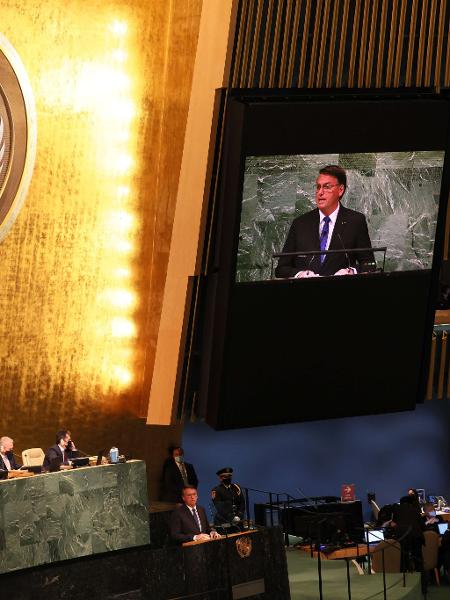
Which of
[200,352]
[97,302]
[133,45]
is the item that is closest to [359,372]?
[200,352]

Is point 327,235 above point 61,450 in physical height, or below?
above

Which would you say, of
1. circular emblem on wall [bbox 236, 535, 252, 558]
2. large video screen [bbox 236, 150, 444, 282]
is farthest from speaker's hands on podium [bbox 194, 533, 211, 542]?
large video screen [bbox 236, 150, 444, 282]

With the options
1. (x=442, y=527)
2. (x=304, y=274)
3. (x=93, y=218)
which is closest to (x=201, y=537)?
(x=304, y=274)

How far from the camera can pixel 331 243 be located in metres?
12.4

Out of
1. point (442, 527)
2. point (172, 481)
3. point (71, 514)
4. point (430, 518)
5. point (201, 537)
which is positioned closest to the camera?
point (71, 514)

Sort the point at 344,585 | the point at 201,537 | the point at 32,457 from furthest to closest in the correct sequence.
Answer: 1. the point at 344,585
2. the point at 32,457
3. the point at 201,537

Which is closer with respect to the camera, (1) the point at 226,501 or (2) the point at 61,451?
(2) the point at 61,451

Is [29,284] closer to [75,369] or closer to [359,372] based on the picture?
[75,369]

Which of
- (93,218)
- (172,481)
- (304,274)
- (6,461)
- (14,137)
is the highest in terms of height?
(14,137)

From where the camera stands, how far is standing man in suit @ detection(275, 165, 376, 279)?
12.2 m

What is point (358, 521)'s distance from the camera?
1587cm

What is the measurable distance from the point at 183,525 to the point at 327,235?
3352 mm

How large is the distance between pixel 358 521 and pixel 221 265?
529 centimetres

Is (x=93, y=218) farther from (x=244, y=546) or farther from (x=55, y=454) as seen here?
(x=244, y=546)
